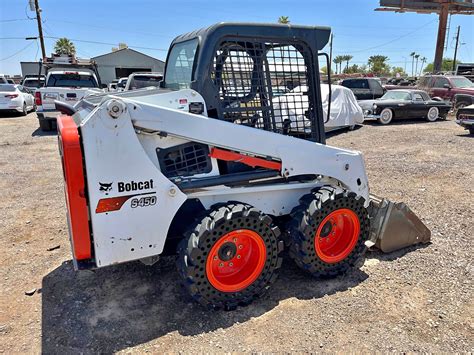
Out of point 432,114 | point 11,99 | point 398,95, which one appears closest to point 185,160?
point 398,95

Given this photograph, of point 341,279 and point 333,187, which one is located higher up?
point 333,187

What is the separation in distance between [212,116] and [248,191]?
0.71 m

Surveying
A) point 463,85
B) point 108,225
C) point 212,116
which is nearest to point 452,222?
point 212,116

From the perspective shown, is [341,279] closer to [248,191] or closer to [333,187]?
[333,187]

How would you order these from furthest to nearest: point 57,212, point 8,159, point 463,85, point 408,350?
point 463,85 < point 8,159 < point 57,212 < point 408,350

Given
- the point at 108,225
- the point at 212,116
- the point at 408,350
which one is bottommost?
the point at 408,350

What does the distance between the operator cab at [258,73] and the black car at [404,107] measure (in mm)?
12093

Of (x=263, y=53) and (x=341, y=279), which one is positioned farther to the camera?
(x=341, y=279)

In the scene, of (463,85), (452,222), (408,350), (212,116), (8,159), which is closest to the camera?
(408,350)

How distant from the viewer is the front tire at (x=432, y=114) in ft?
50.2

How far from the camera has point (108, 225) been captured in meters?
2.82

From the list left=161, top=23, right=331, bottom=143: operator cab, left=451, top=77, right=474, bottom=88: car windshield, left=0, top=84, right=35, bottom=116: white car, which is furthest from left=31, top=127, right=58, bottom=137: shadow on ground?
left=451, top=77, right=474, bottom=88: car windshield

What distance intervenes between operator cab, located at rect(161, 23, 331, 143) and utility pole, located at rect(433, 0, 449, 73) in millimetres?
30883

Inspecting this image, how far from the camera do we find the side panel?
2.69 m
